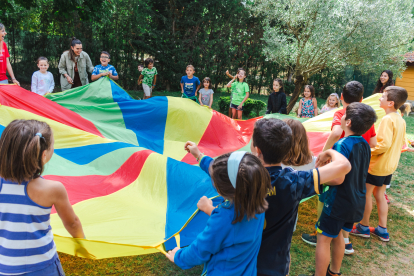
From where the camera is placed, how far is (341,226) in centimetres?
200

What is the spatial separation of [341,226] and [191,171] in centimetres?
115

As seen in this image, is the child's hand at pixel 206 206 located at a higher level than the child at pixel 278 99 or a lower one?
lower

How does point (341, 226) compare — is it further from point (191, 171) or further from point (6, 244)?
point (6, 244)

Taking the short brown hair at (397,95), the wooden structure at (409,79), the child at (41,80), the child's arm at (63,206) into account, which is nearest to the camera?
the child's arm at (63,206)

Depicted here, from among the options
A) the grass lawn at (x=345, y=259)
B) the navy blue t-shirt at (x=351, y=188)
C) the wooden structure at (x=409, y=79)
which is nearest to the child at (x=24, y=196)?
the grass lawn at (x=345, y=259)

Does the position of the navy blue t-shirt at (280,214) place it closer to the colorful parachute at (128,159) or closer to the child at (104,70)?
the colorful parachute at (128,159)

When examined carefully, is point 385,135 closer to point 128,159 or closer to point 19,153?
point 128,159

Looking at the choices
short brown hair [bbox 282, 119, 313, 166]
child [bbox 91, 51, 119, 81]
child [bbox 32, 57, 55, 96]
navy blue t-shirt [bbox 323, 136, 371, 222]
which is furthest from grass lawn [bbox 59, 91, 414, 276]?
child [bbox 91, 51, 119, 81]

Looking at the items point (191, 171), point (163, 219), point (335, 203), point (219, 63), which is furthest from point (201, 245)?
point (219, 63)

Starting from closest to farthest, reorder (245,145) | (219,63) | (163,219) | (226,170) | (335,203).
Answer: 1. (226,170)
2. (335,203)
3. (163,219)
4. (245,145)
5. (219,63)

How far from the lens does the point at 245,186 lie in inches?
44.1

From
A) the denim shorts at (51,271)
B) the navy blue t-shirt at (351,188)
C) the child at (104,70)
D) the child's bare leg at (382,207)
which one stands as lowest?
the child's bare leg at (382,207)

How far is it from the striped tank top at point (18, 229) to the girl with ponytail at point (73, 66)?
386 centimetres

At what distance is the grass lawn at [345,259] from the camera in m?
2.30
